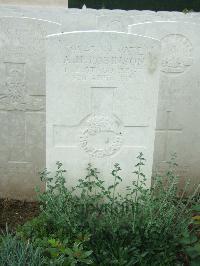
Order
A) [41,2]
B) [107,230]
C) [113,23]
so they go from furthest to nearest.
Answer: [41,2], [113,23], [107,230]

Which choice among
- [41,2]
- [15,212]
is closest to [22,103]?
[15,212]

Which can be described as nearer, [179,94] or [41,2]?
[179,94]

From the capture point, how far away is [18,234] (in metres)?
2.87

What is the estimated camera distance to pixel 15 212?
384cm

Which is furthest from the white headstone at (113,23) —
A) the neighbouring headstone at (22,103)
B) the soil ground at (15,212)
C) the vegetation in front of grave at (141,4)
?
the vegetation in front of grave at (141,4)

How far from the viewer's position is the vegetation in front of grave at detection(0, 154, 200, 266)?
8.66 feet

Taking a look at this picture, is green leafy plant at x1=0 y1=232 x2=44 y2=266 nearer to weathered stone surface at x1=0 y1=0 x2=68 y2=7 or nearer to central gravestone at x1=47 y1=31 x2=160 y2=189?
central gravestone at x1=47 y1=31 x2=160 y2=189

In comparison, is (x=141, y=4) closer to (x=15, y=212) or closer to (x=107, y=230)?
(x=15, y=212)

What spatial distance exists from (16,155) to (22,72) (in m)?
0.82

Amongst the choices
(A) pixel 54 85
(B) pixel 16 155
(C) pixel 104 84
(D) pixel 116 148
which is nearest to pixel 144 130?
(D) pixel 116 148

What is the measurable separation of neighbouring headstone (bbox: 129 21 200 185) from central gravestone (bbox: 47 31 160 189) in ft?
3.19

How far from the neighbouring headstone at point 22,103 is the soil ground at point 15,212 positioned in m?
0.10

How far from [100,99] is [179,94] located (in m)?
1.31

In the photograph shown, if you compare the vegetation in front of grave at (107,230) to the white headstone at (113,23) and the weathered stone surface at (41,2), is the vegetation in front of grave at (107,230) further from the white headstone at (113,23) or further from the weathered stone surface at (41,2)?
the weathered stone surface at (41,2)
